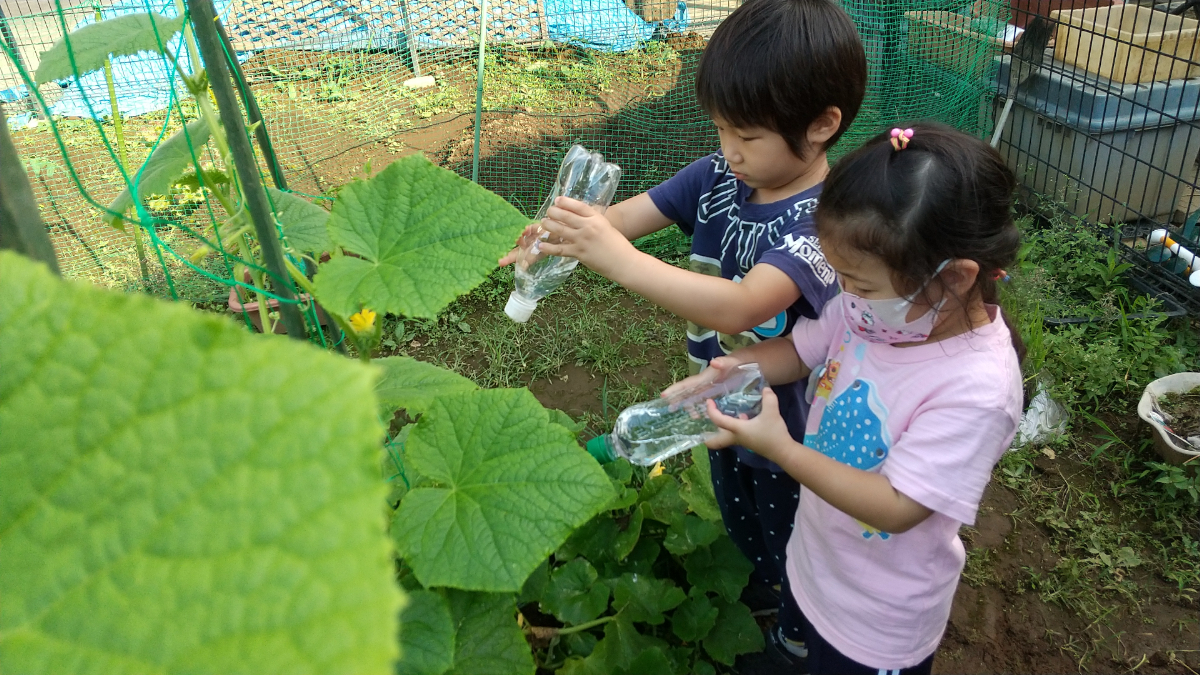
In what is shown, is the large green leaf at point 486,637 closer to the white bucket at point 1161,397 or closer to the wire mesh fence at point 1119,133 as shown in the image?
the white bucket at point 1161,397

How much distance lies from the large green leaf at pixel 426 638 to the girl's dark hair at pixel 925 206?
35.3 inches

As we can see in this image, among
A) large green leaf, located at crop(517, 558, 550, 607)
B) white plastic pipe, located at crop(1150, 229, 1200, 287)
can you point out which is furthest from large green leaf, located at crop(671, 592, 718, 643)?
white plastic pipe, located at crop(1150, 229, 1200, 287)

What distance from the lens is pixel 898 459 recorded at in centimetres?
136

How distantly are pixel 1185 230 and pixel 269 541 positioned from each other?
13.9 feet

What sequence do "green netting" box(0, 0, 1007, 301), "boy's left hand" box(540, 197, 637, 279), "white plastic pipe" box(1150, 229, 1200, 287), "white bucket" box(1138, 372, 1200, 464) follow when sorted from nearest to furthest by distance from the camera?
"boy's left hand" box(540, 197, 637, 279) → "white bucket" box(1138, 372, 1200, 464) → "white plastic pipe" box(1150, 229, 1200, 287) → "green netting" box(0, 0, 1007, 301)

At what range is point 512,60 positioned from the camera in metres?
Result: 5.93

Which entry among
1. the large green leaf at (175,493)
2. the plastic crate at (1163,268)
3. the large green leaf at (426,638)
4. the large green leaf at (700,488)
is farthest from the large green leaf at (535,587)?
the plastic crate at (1163,268)

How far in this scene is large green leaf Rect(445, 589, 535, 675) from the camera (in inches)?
52.9

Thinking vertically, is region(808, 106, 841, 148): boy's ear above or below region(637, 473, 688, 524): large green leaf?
above

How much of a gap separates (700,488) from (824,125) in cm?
113

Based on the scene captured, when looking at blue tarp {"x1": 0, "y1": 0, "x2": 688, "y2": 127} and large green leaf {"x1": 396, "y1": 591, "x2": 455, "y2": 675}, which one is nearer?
large green leaf {"x1": 396, "y1": 591, "x2": 455, "y2": 675}

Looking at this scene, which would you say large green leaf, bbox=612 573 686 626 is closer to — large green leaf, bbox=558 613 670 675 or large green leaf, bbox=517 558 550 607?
large green leaf, bbox=558 613 670 675

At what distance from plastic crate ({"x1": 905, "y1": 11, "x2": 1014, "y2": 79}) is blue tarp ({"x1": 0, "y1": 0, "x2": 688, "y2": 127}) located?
172 centimetres

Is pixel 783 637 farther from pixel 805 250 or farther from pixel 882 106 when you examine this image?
pixel 882 106
